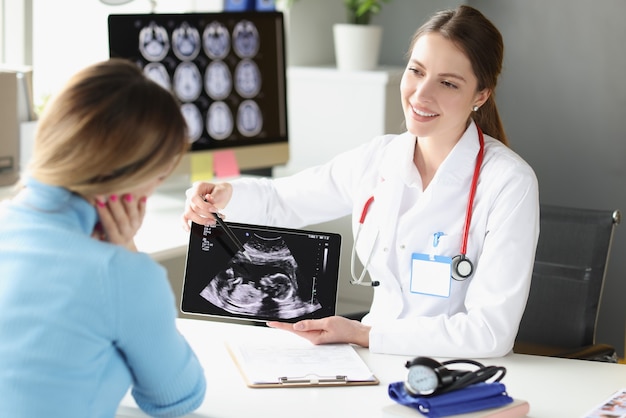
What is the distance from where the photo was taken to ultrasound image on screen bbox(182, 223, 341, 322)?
187 cm

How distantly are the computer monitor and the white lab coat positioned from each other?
689 millimetres

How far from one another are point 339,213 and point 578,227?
0.63 metres

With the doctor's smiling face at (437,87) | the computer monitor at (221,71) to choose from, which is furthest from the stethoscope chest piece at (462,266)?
the computer monitor at (221,71)

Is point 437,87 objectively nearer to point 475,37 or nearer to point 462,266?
point 475,37

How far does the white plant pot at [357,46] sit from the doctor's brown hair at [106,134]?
7.82 feet

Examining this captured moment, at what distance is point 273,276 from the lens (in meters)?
1.88

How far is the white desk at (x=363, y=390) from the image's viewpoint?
1.54 m

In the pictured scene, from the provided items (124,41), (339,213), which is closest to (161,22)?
(124,41)

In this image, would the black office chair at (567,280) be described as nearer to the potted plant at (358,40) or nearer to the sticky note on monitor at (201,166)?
the sticky note on monitor at (201,166)

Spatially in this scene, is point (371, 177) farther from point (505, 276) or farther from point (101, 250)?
point (101, 250)

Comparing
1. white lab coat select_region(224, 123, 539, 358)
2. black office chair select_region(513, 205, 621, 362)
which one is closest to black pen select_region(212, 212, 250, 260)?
white lab coat select_region(224, 123, 539, 358)

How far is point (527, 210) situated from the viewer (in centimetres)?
195

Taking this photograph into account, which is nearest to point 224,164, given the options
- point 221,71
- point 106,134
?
point 221,71

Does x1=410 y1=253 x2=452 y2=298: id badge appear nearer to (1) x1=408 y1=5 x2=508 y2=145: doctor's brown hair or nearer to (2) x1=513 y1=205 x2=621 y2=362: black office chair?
(1) x1=408 y1=5 x2=508 y2=145: doctor's brown hair
